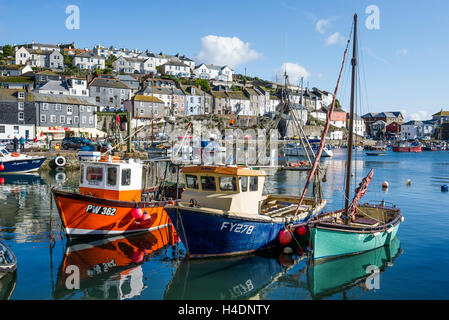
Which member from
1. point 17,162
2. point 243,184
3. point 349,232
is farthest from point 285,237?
point 17,162

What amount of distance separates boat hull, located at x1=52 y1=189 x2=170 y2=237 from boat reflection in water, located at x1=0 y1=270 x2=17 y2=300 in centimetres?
358

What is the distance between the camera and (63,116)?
67.7 metres

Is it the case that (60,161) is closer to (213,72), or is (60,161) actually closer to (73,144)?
(73,144)

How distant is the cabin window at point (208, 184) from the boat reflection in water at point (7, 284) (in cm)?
746

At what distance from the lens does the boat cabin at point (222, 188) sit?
1516cm

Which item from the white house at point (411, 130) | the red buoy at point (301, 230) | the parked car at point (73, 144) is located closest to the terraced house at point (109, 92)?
the parked car at point (73, 144)

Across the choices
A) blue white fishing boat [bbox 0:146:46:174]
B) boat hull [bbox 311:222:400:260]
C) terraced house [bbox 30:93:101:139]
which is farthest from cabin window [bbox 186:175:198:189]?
terraced house [bbox 30:93:101:139]

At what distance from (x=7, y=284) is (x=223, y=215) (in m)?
7.56

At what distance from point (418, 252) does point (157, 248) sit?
1188 centimetres

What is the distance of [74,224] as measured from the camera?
16.7 metres

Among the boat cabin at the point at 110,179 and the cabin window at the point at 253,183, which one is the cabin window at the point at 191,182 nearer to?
the cabin window at the point at 253,183

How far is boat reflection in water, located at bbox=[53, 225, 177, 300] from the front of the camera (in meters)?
12.4
